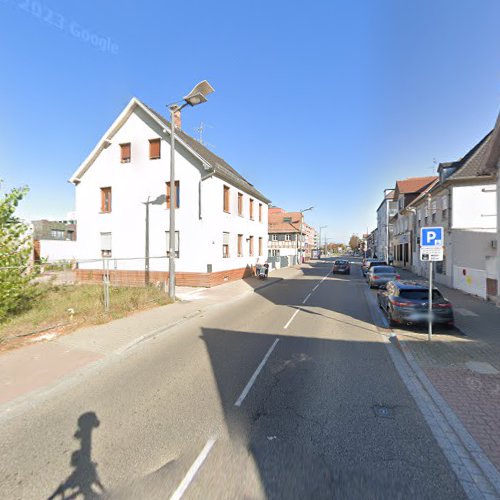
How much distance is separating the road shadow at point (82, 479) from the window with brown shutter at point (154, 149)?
1730 centimetres

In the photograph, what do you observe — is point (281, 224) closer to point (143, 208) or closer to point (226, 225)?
point (226, 225)

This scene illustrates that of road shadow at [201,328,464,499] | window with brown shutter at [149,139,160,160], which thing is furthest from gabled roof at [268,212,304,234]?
road shadow at [201,328,464,499]

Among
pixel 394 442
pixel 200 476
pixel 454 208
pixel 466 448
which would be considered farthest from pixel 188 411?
pixel 454 208

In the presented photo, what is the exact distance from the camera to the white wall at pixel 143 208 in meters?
17.4

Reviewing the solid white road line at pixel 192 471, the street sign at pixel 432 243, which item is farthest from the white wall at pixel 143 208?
the solid white road line at pixel 192 471

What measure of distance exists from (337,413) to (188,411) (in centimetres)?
212

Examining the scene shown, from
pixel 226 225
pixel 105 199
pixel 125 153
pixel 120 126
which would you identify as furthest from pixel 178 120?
pixel 226 225

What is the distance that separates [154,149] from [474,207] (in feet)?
64.5

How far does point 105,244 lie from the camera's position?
1964cm

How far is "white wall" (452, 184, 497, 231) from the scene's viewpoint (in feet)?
53.2

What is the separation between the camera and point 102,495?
8.77 feet

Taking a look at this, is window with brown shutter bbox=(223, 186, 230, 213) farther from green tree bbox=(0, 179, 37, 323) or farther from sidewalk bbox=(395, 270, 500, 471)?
sidewalk bbox=(395, 270, 500, 471)

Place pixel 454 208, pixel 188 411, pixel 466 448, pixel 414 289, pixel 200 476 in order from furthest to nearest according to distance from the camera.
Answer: pixel 454 208 < pixel 414 289 < pixel 188 411 < pixel 466 448 < pixel 200 476

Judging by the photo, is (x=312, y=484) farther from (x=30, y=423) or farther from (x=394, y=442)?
(x=30, y=423)
